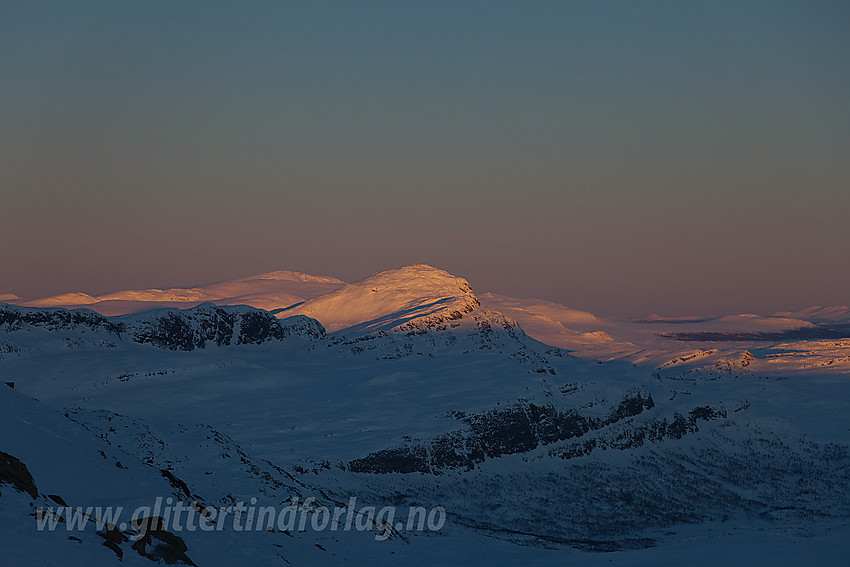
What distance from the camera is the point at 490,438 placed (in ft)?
558

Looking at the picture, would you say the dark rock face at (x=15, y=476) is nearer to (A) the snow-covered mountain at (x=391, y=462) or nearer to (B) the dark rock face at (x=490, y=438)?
(A) the snow-covered mountain at (x=391, y=462)

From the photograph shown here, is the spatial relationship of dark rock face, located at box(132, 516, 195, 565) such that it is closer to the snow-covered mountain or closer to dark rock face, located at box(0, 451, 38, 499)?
the snow-covered mountain

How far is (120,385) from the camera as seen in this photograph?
17062 centimetres

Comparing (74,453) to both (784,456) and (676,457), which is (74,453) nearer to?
(676,457)

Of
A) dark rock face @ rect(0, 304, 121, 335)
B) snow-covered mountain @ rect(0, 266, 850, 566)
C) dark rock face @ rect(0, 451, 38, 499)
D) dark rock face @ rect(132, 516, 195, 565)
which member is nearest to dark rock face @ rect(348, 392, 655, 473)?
snow-covered mountain @ rect(0, 266, 850, 566)

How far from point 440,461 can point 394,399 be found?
2565cm

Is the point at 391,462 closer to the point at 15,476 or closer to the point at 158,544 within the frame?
the point at 158,544

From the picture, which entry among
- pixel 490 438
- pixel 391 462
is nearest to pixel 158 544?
pixel 391 462

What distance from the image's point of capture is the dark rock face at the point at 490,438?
15338cm

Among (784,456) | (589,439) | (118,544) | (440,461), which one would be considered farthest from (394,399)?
(118,544)

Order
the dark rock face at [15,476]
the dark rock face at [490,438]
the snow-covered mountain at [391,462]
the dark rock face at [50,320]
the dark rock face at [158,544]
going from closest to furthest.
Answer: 1. the dark rock face at [15,476]
2. the dark rock face at [158,544]
3. the snow-covered mountain at [391,462]
4. the dark rock face at [490,438]
5. the dark rock face at [50,320]

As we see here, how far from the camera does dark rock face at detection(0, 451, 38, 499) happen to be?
40.0 m

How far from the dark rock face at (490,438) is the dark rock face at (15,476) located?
105m

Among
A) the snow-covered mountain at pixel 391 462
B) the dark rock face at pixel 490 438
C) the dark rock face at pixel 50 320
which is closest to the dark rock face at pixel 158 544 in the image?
the snow-covered mountain at pixel 391 462
